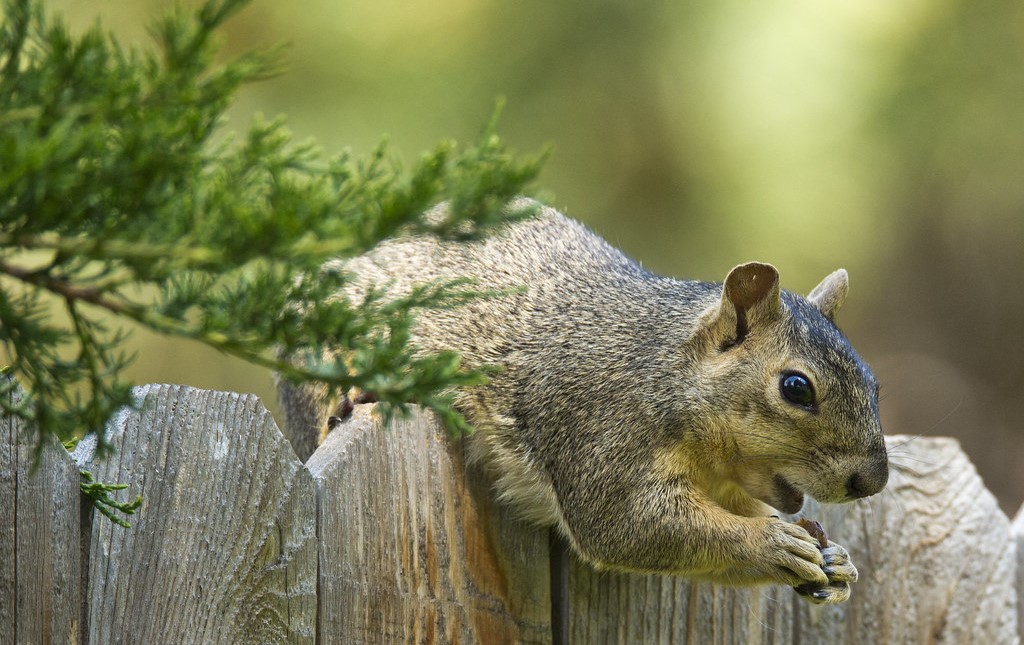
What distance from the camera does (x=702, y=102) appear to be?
5746 mm

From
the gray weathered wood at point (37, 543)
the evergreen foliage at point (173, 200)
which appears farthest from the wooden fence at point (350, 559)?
the evergreen foliage at point (173, 200)

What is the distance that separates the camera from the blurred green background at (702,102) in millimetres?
5445

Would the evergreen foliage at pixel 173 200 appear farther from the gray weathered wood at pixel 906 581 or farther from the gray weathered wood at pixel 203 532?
the gray weathered wood at pixel 906 581

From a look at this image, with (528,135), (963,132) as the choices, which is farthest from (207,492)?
(963,132)

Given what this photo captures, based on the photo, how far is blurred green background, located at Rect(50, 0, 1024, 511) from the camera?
5445 mm

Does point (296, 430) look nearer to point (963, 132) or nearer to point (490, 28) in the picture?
point (490, 28)

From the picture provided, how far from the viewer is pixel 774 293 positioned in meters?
2.59

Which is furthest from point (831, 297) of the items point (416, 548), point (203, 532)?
point (203, 532)

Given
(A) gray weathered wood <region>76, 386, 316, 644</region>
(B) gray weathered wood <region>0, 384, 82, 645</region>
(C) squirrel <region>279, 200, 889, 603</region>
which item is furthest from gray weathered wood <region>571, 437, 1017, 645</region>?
(B) gray weathered wood <region>0, 384, 82, 645</region>

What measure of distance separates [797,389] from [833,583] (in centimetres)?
41

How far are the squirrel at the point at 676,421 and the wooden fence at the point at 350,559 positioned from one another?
0.52 feet

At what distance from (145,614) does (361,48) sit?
13.6ft

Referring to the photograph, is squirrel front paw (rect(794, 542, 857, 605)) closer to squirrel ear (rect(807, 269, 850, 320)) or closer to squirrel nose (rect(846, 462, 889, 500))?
squirrel nose (rect(846, 462, 889, 500))

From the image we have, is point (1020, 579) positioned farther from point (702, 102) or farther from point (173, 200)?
point (702, 102)
